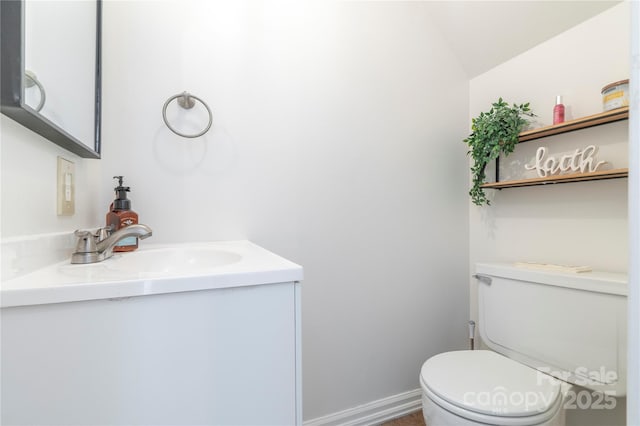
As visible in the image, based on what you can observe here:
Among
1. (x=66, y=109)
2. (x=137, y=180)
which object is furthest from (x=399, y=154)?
(x=66, y=109)

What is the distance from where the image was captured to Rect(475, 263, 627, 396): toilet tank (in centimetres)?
90

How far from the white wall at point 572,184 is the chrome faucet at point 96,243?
1.55 meters

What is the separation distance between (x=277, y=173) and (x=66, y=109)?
2.18ft

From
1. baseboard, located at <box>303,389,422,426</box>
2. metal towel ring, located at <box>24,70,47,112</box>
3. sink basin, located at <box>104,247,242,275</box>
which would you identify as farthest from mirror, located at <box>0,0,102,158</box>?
baseboard, located at <box>303,389,422,426</box>

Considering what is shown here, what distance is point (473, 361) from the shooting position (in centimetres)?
104

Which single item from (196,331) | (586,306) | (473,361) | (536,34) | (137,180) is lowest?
(473,361)

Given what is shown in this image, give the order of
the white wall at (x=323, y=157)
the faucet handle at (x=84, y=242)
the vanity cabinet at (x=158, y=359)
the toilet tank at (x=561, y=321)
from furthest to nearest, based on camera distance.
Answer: the white wall at (x=323, y=157) < the toilet tank at (x=561, y=321) < the faucet handle at (x=84, y=242) < the vanity cabinet at (x=158, y=359)

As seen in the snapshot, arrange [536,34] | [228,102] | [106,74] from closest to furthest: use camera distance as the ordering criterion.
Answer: [106,74], [228,102], [536,34]

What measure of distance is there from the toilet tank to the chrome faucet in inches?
53.1

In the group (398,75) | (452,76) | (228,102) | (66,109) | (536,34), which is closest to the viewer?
(66,109)

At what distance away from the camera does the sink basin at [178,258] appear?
2.62 ft

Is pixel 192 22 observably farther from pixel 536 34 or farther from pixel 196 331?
pixel 536 34

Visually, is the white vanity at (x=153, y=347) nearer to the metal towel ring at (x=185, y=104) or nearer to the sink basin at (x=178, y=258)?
the sink basin at (x=178, y=258)

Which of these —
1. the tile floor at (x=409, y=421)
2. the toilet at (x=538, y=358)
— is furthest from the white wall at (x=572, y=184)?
the tile floor at (x=409, y=421)
